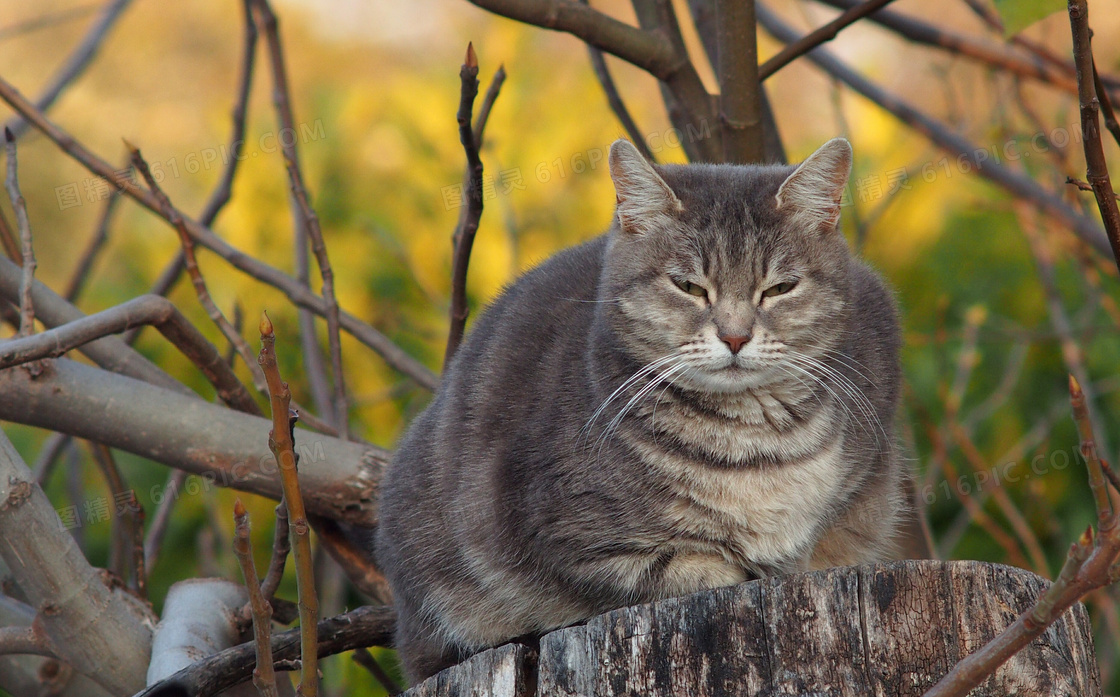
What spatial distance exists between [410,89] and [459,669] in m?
3.94

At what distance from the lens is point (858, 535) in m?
2.27

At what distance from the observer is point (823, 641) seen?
1392 mm

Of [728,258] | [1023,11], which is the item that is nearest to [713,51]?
[728,258]

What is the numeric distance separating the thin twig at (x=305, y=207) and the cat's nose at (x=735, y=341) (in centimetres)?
101

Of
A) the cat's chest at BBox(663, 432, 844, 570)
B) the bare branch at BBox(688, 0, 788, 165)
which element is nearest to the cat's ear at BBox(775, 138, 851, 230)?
the cat's chest at BBox(663, 432, 844, 570)

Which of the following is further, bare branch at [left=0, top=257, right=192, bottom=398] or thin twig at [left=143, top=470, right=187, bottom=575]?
thin twig at [left=143, top=470, right=187, bottom=575]

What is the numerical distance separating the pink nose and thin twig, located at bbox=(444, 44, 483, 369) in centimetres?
64

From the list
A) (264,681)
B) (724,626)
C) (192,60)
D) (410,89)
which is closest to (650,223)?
(724,626)

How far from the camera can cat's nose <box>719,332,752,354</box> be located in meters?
1.98

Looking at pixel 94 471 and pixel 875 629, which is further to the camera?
pixel 94 471

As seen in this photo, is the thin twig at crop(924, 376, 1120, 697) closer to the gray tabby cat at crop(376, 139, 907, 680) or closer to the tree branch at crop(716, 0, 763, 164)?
the gray tabby cat at crop(376, 139, 907, 680)

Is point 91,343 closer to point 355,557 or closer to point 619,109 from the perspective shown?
point 355,557

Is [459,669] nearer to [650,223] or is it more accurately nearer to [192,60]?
[650,223]

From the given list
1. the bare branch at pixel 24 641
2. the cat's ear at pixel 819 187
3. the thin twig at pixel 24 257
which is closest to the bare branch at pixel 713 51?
the cat's ear at pixel 819 187
